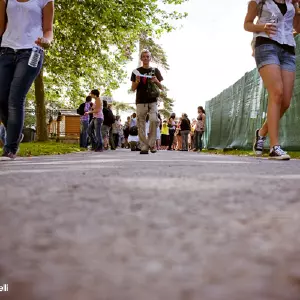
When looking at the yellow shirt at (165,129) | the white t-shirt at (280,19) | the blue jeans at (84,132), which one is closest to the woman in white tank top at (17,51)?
the white t-shirt at (280,19)

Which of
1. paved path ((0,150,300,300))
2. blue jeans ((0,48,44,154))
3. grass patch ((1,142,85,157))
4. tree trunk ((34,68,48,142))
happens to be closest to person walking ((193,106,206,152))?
tree trunk ((34,68,48,142))

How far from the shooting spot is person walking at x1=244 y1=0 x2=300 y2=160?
5543mm

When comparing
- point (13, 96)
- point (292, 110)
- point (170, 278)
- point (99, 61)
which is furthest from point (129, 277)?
point (99, 61)

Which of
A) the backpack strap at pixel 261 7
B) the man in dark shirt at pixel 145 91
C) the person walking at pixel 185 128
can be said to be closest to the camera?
the backpack strap at pixel 261 7

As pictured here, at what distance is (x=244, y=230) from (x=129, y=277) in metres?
0.50

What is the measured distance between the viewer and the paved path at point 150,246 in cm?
71

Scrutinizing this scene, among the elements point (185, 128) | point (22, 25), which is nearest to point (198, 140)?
point (185, 128)

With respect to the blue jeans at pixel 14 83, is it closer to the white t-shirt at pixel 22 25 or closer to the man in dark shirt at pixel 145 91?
the white t-shirt at pixel 22 25

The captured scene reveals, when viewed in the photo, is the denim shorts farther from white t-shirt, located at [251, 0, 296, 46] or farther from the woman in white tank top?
the woman in white tank top

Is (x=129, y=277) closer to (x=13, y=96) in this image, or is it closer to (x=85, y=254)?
(x=85, y=254)

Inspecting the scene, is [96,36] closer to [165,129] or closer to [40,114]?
[40,114]

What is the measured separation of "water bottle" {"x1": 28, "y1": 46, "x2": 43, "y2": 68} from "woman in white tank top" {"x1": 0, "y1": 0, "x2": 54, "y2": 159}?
0.15ft

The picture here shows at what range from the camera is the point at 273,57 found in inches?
218

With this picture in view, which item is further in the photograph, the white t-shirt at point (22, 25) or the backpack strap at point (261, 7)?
the backpack strap at point (261, 7)
